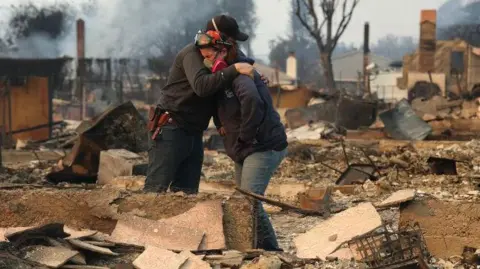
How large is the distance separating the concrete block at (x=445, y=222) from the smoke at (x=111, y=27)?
35032 millimetres

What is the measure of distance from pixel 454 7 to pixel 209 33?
216ft

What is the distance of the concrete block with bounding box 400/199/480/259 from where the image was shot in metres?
5.46

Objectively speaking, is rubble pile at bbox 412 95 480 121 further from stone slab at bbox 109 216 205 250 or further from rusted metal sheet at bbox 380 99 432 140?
stone slab at bbox 109 216 205 250

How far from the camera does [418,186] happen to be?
9312mm

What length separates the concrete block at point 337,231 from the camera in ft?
16.8

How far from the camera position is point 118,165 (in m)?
10.3

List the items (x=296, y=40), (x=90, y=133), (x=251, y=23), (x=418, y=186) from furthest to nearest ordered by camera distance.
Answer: (x=296, y=40) < (x=251, y=23) < (x=90, y=133) < (x=418, y=186)

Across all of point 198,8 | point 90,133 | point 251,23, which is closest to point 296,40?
point 251,23

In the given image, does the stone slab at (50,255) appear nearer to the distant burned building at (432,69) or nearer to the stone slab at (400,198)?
the stone slab at (400,198)

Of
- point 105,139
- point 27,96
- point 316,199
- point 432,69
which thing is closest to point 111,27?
point 432,69

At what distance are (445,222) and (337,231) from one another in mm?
719

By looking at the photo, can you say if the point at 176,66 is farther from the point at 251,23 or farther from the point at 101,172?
the point at 251,23

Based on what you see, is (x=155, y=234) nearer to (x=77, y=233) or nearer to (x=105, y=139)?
(x=77, y=233)

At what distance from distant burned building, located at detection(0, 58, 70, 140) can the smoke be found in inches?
649
